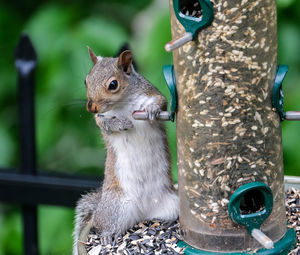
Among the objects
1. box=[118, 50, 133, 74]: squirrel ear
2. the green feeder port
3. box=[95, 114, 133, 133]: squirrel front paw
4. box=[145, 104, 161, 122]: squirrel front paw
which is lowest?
the green feeder port

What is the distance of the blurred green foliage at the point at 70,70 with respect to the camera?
2.01m

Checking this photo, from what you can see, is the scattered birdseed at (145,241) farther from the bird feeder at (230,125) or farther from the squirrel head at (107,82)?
the squirrel head at (107,82)

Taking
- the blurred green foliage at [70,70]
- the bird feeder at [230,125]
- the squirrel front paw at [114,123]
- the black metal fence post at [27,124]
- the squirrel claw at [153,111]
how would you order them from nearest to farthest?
the bird feeder at [230,125]
the squirrel claw at [153,111]
the squirrel front paw at [114,123]
the blurred green foliage at [70,70]
the black metal fence post at [27,124]

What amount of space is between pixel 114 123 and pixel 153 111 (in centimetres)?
13

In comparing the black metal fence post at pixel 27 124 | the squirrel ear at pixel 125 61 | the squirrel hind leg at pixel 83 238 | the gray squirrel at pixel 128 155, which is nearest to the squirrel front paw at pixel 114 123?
the gray squirrel at pixel 128 155

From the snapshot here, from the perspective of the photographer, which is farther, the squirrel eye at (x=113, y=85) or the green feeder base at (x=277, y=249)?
the squirrel eye at (x=113, y=85)

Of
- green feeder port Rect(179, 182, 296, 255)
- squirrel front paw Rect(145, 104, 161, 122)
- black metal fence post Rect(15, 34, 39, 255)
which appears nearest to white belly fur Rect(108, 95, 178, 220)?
squirrel front paw Rect(145, 104, 161, 122)

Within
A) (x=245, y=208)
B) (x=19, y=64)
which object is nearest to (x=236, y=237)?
(x=245, y=208)

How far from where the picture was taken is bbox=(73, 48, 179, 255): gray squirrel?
169cm

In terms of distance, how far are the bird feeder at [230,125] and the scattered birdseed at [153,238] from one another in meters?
0.05

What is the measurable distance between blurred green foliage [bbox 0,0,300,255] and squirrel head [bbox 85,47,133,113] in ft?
0.77

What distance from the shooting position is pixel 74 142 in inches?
95.4

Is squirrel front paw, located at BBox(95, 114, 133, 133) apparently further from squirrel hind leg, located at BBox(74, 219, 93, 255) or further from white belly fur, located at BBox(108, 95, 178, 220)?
squirrel hind leg, located at BBox(74, 219, 93, 255)

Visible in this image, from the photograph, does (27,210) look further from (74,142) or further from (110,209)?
(110,209)
